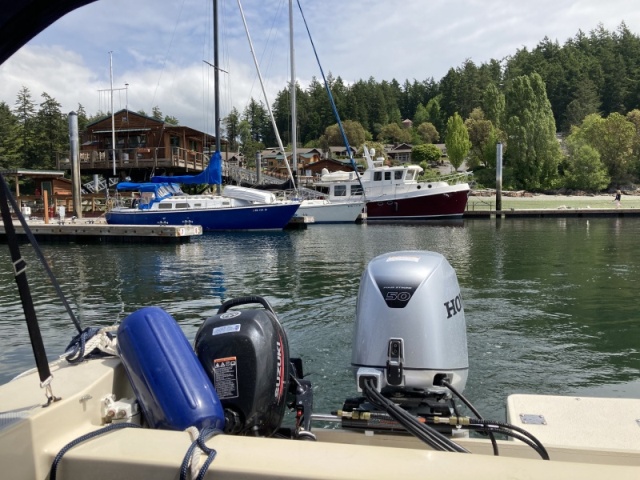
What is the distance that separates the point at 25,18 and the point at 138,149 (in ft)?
143

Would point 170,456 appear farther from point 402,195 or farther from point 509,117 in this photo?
point 509,117

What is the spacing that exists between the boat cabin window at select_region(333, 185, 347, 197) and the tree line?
2297 cm

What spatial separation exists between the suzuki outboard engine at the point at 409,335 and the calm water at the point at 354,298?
5.97ft

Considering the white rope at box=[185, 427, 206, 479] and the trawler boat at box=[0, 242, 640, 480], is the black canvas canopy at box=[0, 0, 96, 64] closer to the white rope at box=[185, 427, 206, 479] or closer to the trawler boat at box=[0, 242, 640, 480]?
the trawler boat at box=[0, 242, 640, 480]

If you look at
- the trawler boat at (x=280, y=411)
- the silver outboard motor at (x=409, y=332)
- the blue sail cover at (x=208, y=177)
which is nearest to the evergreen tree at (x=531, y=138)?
the blue sail cover at (x=208, y=177)

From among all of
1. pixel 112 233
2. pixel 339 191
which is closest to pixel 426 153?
pixel 339 191

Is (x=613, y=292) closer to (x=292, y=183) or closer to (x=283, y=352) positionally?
(x=283, y=352)

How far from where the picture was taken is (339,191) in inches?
1587

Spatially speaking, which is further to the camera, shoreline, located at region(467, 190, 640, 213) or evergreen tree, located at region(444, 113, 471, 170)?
evergreen tree, located at region(444, 113, 471, 170)

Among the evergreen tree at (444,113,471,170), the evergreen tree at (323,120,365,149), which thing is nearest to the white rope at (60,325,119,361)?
the evergreen tree at (444,113,471,170)

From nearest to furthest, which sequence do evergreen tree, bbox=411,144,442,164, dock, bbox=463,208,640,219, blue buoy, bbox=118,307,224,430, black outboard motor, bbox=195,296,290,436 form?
blue buoy, bbox=118,307,224,430
black outboard motor, bbox=195,296,290,436
dock, bbox=463,208,640,219
evergreen tree, bbox=411,144,442,164

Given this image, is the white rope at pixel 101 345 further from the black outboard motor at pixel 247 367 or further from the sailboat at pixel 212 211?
the sailboat at pixel 212 211

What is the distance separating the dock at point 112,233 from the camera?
23.3 meters

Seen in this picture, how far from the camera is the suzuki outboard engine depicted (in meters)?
3.26
